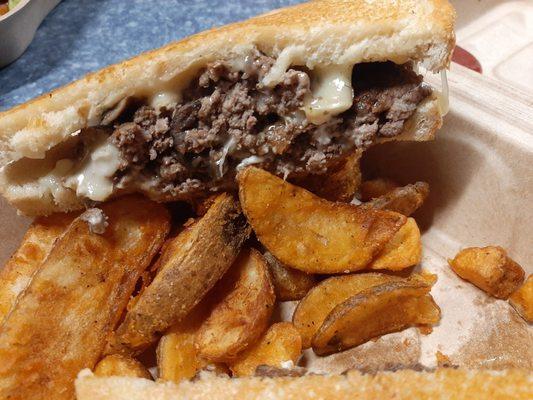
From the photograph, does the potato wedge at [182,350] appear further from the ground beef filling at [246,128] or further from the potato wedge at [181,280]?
the ground beef filling at [246,128]

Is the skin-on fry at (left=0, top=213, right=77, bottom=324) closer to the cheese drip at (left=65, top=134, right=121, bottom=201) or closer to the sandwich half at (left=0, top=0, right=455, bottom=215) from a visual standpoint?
the sandwich half at (left=0, top=0, right=455, bottom=215)

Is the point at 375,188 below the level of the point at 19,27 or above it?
below

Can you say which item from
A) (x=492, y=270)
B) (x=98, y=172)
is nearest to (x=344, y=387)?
(x=492, y=270)

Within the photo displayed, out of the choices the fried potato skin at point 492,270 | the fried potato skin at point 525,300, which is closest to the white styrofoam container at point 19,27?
the fried potato skin at point 492,270

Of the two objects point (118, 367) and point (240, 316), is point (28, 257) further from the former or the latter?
point (240, 316)

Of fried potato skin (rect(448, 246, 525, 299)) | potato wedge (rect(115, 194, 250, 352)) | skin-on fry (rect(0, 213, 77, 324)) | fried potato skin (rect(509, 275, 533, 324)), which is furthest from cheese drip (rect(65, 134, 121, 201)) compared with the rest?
fried potato skin (rect(509, 275, 533, 324))

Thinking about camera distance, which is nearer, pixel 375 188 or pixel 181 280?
pixel 181 280

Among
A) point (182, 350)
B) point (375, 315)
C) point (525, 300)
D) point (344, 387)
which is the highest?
point (344, 387)

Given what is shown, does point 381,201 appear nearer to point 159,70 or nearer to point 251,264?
point 251,264
